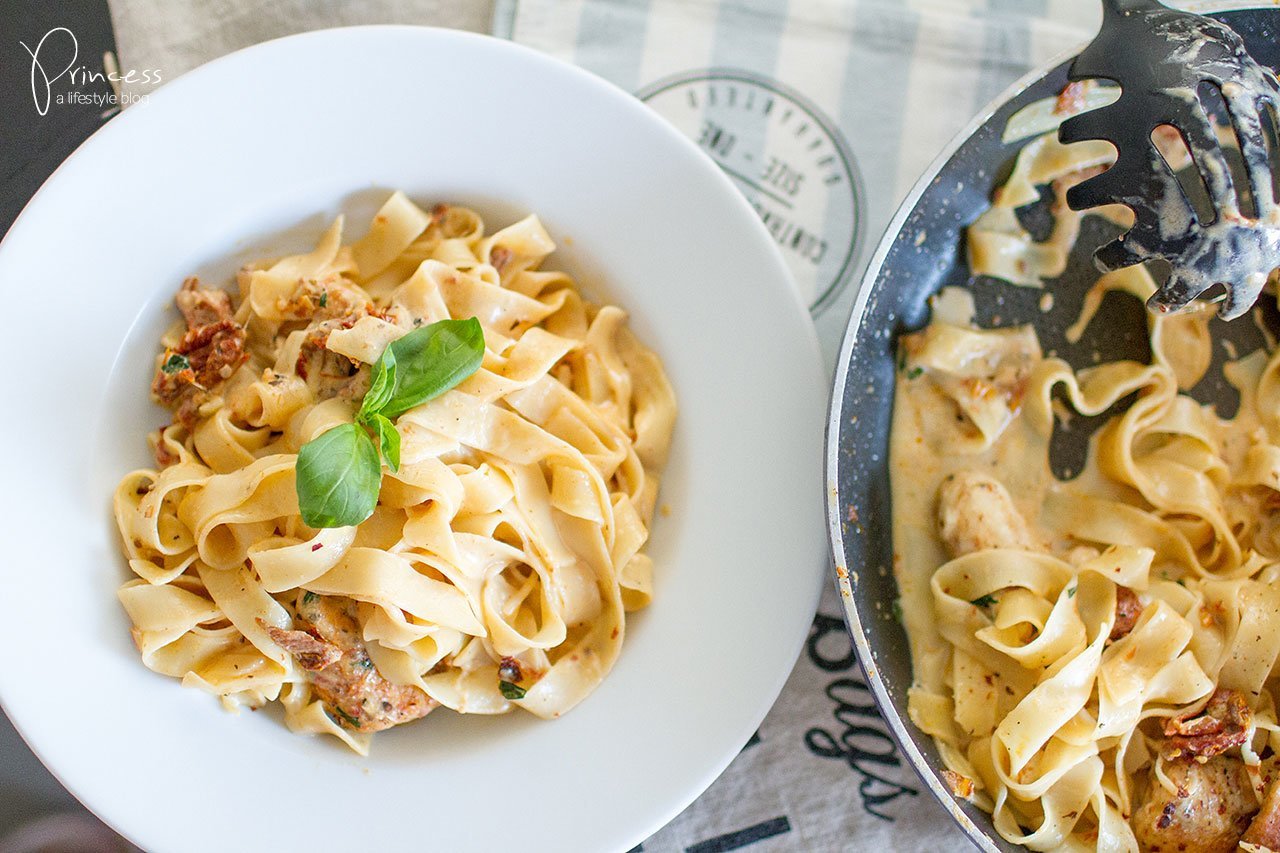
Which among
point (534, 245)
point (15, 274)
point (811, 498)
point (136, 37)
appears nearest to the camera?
point (15, 274)

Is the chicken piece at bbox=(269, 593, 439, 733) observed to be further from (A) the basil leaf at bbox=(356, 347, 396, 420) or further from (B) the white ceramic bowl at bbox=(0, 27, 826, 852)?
(A) the basil leaf at bbox=(356, 347, 396, 420)

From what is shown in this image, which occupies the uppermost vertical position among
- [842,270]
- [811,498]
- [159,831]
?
[842,270]

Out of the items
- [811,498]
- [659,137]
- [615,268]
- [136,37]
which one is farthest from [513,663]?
[136,37]

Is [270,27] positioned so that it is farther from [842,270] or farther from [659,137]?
[842,270]

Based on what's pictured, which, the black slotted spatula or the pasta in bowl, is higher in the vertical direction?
the black slotted spatula

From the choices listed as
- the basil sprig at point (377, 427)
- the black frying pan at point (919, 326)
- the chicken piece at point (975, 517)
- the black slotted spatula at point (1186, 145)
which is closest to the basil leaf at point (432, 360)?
the basil sprig at point (377, 427)

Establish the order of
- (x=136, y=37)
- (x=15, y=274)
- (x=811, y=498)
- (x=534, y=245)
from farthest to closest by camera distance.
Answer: (x=136, y=37) < (x=534, y=245) < (x=811, y=498) < (x=15, y=274)

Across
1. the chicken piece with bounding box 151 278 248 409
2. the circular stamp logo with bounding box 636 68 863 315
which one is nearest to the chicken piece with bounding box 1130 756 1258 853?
the circular stamp logo with bounding box 636 68 863 315

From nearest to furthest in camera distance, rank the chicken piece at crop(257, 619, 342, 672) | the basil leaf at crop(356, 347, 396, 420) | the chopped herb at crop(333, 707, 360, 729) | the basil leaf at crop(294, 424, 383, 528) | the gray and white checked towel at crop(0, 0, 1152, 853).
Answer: the basil leaf at crop(294, 424, 383, 528), the basil leaf at crop(356, 347, 396, 420), the chicken piece at crop(257, 619, 342, 672), the chopped herb at crop(333, 707, 360, 729), the gray and white checked towel at crop(0, 0, 1152, 853)
